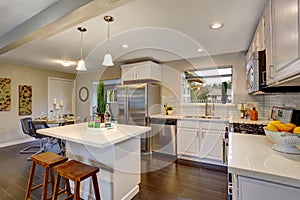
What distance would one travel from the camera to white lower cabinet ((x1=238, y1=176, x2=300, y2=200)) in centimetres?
81

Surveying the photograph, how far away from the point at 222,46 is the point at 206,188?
8.23 ft

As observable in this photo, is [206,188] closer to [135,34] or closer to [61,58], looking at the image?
[135,34]

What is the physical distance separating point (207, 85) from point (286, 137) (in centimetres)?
279

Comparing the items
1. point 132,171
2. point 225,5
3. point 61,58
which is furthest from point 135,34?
point 61,58

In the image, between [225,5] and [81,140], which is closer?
[81,140]

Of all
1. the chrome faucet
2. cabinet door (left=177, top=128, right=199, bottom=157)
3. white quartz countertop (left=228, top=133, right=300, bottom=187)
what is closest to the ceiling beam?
white quartz countertop (left=228, top=133, right=300, bottom=187)

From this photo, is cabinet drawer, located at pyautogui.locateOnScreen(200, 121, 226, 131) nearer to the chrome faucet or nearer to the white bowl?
the chrome faucet

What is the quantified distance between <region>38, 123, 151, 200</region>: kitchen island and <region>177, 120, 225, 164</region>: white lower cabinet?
149cm

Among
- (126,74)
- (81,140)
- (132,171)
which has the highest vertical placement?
(126,74)

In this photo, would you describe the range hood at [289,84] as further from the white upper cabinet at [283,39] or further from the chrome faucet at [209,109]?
the chrome faucet at [209,109]

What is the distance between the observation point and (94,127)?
188cm

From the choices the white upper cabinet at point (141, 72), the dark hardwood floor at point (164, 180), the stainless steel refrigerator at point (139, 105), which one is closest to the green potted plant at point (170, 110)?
the stainless steel refrigerator at point (139, 105)

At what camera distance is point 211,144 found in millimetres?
3059

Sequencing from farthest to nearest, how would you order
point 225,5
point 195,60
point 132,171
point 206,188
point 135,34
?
point 195,60
point 135,34
point 206,188
point 132,171
point 225,5
